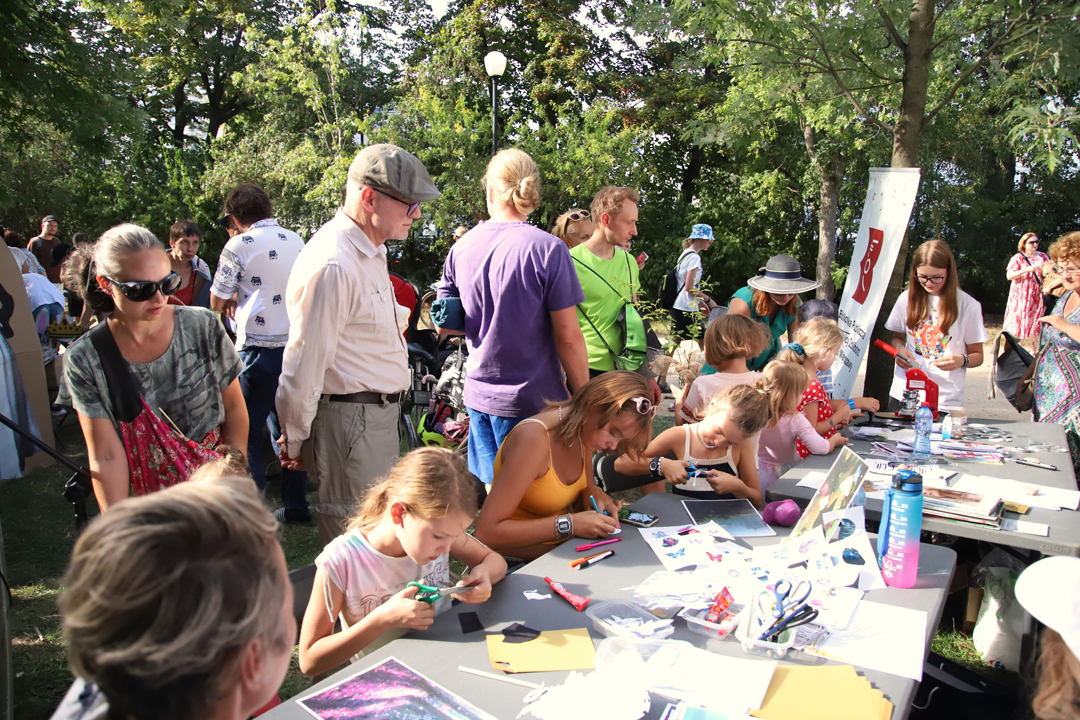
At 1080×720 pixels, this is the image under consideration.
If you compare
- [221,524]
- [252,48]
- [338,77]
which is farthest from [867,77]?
[252,48]

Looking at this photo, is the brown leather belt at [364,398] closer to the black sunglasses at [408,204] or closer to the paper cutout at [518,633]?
the black sunglasses at [408,204]

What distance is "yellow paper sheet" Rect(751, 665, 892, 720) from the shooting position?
145cm

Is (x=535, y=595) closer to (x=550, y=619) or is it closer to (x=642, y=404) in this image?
(x=550, y=619)

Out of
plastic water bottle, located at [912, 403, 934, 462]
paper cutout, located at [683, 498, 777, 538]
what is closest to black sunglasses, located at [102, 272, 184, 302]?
paper cutout, located at [683, 498, 777, 538]

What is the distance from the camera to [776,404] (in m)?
3.32

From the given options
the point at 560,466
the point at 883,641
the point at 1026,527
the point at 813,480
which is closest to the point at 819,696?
the point at 883,641

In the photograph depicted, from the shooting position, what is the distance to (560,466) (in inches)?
102

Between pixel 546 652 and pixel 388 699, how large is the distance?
1.21 ft

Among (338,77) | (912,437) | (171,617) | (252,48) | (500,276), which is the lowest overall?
(912,437)

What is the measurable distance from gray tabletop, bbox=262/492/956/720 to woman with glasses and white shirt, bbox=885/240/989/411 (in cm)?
209

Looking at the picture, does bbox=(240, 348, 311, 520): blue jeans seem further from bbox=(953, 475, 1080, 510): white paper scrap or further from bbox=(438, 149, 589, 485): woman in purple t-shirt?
bbox=(953, 475, 1080, 510): white paper scrap

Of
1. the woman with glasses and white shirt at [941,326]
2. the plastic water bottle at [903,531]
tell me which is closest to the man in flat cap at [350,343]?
the plastic water bottle at [903,531]

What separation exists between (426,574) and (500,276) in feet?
4.42

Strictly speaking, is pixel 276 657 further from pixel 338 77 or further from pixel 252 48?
pixel 252 48
